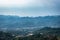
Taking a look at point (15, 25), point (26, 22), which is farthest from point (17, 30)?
point (26, 22)

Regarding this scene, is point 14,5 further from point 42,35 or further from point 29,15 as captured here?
point 42,35

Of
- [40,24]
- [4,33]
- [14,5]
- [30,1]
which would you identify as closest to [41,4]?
[30,1]

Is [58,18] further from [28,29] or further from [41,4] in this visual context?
[28,29]

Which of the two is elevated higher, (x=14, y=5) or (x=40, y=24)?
(x=14, y=5)

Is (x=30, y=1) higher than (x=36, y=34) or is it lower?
higher

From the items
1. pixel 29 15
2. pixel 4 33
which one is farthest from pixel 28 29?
pixel 4 33

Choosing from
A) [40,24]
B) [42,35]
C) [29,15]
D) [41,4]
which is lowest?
[42,35]
